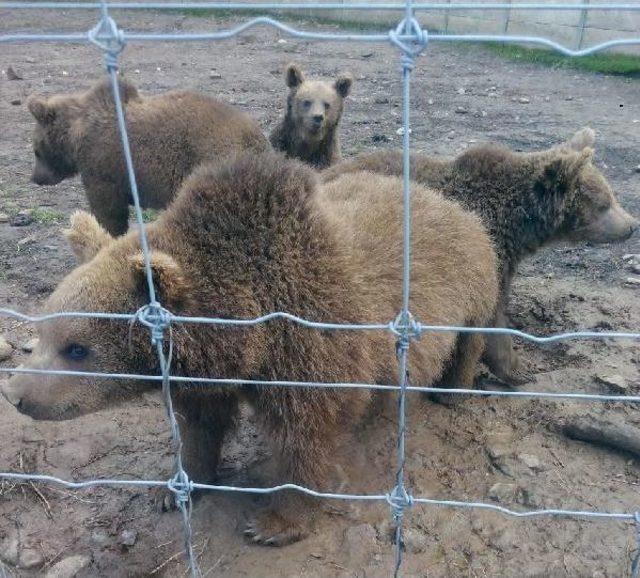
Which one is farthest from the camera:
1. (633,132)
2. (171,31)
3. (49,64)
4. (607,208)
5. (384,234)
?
(171,31)

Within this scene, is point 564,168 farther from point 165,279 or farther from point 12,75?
point 12,75

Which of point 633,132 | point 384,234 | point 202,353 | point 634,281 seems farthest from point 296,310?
point 633,132

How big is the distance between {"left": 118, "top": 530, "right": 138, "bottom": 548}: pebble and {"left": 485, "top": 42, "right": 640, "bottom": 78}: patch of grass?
10704mm

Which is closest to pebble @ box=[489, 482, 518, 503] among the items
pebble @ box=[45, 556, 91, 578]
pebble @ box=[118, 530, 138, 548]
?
pebble @ box=[118, 530, 138, 548]

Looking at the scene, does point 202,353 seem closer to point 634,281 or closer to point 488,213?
point 488,213

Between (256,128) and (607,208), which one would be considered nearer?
(607,208)

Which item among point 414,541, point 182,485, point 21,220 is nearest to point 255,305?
point 182,485

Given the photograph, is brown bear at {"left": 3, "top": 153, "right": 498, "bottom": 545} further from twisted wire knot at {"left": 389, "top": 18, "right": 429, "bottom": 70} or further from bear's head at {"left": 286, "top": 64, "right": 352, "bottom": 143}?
bear's head at {"left": 286, "top": 64, "right": 352, "bottom": 143}

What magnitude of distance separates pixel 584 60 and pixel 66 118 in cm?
920

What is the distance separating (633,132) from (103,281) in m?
7.69

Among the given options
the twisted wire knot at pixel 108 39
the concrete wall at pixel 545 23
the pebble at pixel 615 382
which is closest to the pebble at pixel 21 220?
the pebble at pixel 615 382

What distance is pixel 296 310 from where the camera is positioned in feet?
9.62

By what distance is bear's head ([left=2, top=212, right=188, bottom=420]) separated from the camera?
2803 mm

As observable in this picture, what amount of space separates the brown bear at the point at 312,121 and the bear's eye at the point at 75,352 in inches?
174
